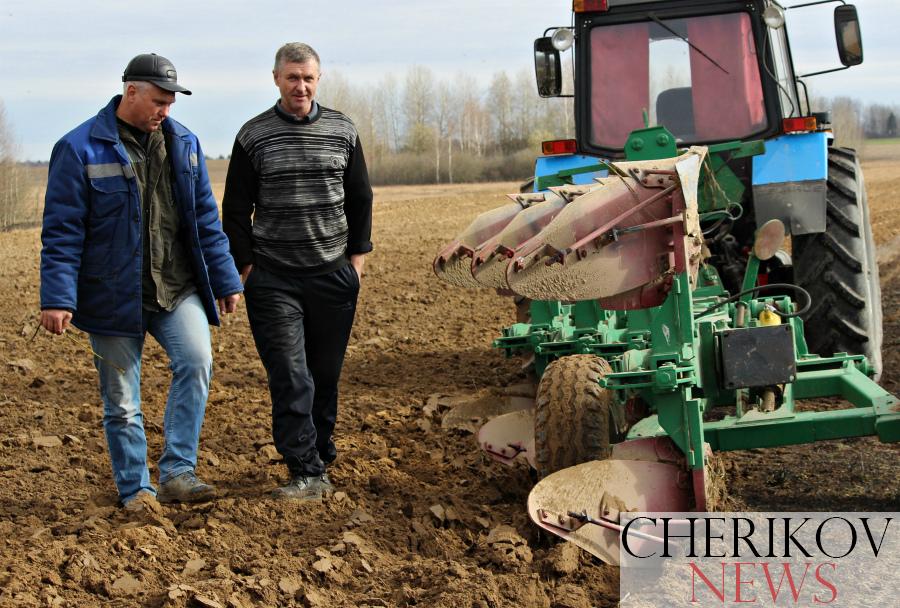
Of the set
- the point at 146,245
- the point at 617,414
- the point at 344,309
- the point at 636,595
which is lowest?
the point at 636,595

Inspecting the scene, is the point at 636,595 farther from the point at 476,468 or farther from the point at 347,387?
the point at 347,387

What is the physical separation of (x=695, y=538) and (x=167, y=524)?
183cm

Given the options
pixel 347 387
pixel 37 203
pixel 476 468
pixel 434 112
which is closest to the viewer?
pixel 476 468

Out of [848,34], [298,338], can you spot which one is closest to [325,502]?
[298,338]

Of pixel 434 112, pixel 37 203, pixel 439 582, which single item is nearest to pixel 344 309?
pixel 439 582

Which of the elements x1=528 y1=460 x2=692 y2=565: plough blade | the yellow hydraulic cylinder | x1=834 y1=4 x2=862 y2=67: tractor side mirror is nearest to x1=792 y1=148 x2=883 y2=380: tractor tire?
x1=834 y1=4 x2=862 y2=67: tractor side mirror

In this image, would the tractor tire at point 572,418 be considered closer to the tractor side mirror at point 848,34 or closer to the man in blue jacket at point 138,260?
the man in blue jacket at point 138,260

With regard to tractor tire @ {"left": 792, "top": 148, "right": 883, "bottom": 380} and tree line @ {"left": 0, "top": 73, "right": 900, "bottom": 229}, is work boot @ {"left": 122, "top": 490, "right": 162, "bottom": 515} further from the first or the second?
tree line @ {"left": 0, "top": 73, "right": 900, "bottom": 229}

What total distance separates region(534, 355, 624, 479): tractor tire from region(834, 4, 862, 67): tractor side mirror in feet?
10.6

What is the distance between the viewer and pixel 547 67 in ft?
23.2

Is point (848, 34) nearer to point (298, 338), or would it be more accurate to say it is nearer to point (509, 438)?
point (509, 438)

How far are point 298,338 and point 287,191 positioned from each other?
22.8 inches

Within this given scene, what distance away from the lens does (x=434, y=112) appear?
205 feet

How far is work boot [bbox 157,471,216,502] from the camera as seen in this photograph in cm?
453
